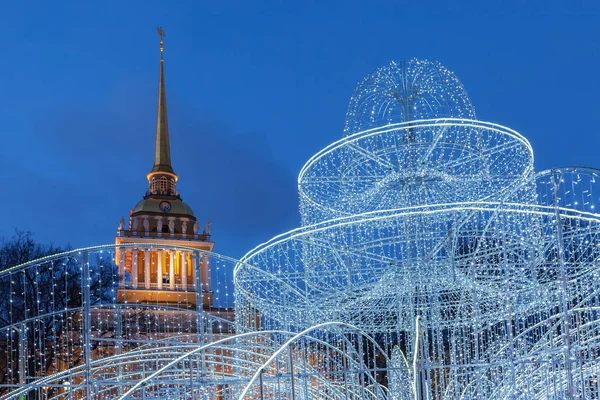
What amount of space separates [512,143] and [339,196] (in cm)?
467

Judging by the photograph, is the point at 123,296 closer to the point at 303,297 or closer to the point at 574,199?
the point at 303,297

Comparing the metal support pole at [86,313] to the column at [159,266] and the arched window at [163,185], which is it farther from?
the arched window at [163,185]

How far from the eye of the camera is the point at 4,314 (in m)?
31.4

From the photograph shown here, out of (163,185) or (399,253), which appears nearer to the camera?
(399,253)

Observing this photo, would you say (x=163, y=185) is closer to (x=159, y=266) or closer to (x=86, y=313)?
(x=159, y=266)

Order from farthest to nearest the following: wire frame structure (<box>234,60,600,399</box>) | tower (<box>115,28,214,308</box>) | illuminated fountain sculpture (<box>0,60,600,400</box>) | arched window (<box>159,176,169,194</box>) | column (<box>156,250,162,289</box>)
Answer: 1. arched window (<box>159,176,169,194</box>)
2. column (<box>156,250,162,289</box>)
3. tower (<box>115,28,214,308</box>)
4. wire frame structure (<box>234,60,600,399</box>)
5. illuminated fountain sculpture (<box>0,60,600,400</box>)

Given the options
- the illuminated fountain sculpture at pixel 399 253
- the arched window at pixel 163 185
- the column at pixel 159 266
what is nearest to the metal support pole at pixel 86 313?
the illuminated fountain sculpture at pixel 399 253

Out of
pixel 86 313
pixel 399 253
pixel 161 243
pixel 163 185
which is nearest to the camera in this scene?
pixel 86 313

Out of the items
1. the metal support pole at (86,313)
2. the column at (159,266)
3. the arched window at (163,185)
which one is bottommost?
the metal support pole at (86,313)

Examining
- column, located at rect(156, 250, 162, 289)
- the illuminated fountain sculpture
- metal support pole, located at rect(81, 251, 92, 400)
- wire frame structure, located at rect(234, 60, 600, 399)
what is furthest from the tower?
metal support pole, located at rect(81, 251, 92, 400)

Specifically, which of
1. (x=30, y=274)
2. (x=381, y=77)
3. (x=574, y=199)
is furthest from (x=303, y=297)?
(x=30, y=274)

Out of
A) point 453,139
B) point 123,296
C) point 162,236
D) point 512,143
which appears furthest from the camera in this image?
point 162,236

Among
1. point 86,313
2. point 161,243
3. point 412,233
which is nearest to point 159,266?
point 161,243

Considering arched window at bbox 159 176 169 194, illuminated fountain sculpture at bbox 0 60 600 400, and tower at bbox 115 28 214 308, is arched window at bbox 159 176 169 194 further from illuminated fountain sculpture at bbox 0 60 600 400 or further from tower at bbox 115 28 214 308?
illuminated fountain sculpture at bbox 0 60 600 400
